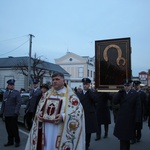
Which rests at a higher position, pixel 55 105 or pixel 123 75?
pixel 123 75

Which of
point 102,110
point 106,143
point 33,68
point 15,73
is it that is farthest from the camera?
point 15,73

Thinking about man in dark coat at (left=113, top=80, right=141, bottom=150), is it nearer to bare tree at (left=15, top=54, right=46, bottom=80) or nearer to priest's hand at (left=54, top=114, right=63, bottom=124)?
priest's hand at (left=54, top=114, right=63, bottom=124)

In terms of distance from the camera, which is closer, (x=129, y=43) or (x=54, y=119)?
(x=54, y=119)

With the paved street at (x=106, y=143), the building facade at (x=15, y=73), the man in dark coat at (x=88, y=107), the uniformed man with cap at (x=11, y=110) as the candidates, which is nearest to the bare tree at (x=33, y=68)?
the building facade at (x=15, y=73)

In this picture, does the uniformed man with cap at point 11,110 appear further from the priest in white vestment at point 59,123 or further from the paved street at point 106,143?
the priest in white vestment at point 59,123

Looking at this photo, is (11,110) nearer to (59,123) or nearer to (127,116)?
(127,116)

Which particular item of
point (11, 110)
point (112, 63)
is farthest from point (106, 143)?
point (11, 110)

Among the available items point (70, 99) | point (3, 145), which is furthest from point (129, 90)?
point (3, 145)

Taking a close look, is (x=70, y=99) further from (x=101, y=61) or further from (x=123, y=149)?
(x=101, y=61)

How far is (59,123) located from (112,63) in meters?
3.78

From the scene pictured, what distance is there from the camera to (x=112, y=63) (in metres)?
7.26

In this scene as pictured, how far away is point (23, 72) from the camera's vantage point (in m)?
34.4

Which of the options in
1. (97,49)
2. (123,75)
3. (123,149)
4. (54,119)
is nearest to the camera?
(54,119)

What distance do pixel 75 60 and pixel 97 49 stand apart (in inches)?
2213
